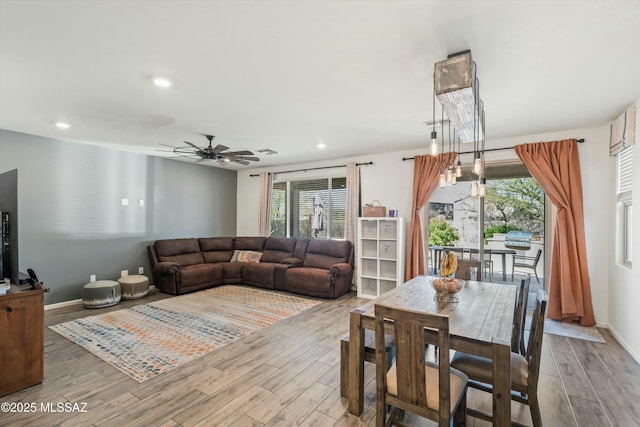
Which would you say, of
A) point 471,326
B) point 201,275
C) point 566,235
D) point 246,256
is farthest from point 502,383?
point 246,256

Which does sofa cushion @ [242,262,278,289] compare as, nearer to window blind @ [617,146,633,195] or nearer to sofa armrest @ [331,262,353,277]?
sofa armrest @ [331,262,353,277]

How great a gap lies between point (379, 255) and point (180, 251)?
386 cm

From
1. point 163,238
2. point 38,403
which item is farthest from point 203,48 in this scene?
point 163,238

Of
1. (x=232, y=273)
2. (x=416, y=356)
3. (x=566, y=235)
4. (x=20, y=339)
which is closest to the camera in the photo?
(x=416, y=356)

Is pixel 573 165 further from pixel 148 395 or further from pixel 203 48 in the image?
pixel 148 395

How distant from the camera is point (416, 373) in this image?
156 centimetres

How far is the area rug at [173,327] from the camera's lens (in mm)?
2875

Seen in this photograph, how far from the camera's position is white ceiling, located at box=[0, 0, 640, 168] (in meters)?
1.69

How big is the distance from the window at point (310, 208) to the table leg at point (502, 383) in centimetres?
440

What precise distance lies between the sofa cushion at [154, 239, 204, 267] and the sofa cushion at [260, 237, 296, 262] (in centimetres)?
135

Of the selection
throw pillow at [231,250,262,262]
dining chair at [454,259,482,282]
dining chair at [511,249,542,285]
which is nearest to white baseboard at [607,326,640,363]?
dining chair at [511,249,542,285]

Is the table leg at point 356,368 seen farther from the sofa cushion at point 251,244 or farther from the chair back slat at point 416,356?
the sofa cushion at point 251,244

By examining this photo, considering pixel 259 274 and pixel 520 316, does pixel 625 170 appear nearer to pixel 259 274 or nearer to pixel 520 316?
pixel 520 316

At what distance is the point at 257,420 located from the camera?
2.00 meters
